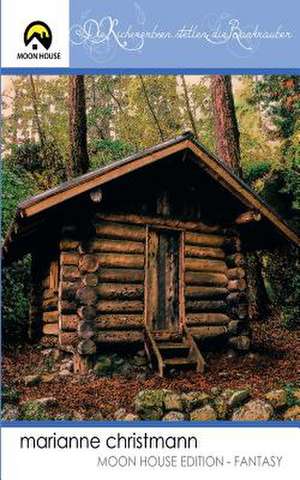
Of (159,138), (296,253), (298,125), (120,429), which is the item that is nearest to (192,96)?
(159,138)

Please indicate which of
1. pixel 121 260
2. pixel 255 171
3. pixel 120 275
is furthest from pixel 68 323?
pixel 255 171

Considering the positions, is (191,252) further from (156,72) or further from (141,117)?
(141,117)

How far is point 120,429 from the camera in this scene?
6.19m

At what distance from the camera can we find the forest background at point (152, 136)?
16422 millimetres

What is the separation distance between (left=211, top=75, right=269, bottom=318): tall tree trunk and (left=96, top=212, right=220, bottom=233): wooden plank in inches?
197

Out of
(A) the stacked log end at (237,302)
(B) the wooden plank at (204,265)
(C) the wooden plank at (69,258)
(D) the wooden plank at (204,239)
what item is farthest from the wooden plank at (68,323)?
(A) the stacked log end at (237,302)

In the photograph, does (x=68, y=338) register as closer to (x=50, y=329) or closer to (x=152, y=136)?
(x=50, y=329)

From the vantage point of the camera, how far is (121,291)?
35.8 ft

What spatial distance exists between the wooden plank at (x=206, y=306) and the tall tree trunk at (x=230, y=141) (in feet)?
16.0

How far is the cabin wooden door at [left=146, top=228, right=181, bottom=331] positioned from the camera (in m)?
11.4

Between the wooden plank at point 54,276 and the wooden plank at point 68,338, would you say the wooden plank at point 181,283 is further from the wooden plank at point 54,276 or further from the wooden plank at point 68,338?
the wooden plank at point 54,276

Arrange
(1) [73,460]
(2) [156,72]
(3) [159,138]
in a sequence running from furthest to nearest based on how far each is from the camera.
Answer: (3) [159,138], (2) [156,72], (1) [73,460]

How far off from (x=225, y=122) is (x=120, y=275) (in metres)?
8.07

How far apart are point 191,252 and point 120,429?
6.27 meters
